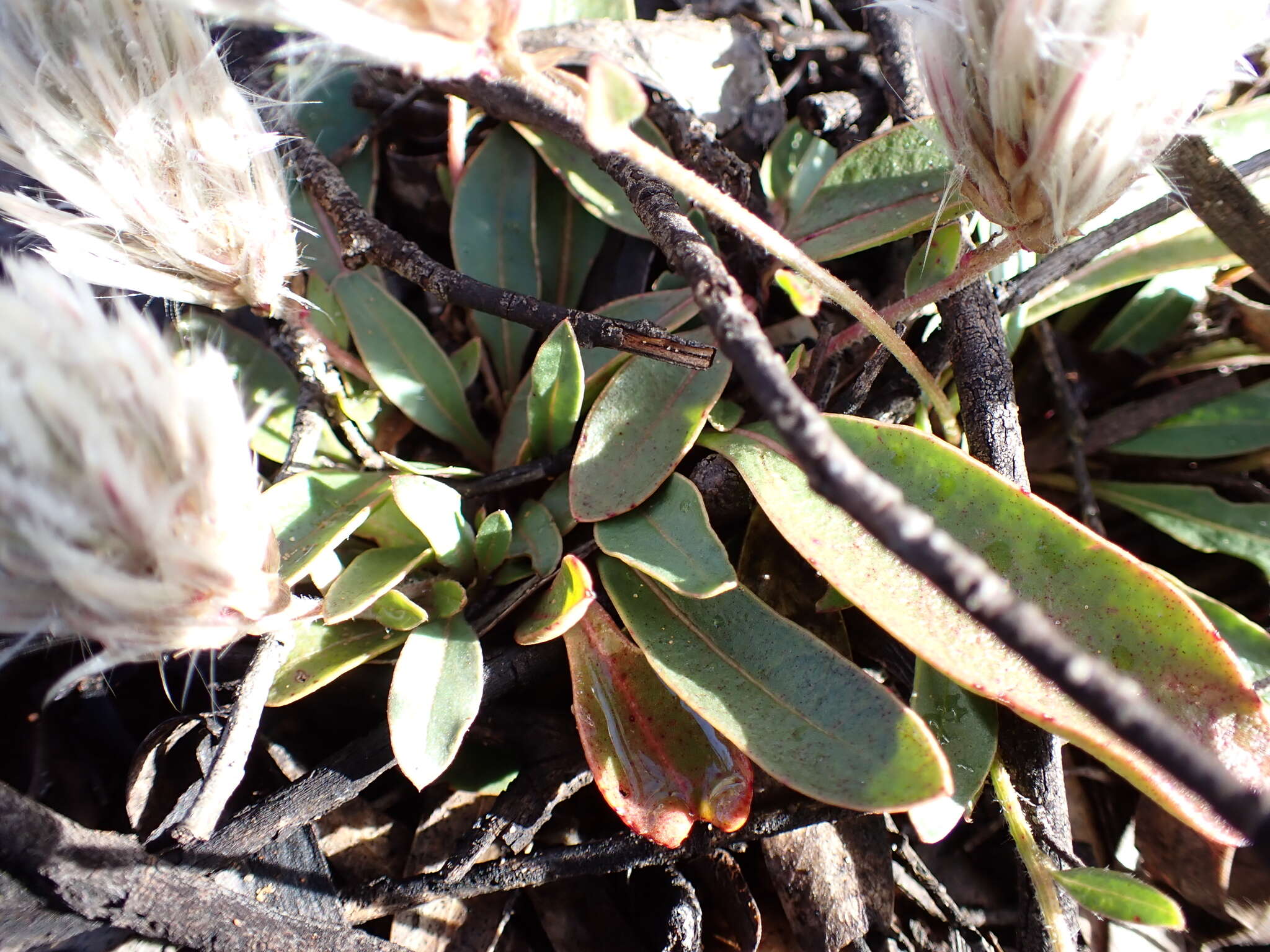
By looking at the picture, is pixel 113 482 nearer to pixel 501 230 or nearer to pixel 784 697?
pixel 784 697

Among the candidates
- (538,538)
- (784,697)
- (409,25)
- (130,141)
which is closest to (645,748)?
(784,697)

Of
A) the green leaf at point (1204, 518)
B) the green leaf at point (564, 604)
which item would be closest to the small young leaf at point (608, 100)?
the green leaf at point (564, 604)

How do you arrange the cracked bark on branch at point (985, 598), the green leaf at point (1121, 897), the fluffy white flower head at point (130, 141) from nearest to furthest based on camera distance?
the cracked bark on branch at point (985, 598) < the green leaf at point (1121, 897) < the fluffy white flower head at point (130, 141)

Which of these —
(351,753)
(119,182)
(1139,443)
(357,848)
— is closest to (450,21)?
(119,182)

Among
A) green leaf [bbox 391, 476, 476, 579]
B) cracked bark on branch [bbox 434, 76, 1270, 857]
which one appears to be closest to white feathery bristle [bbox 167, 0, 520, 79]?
cracked bark on branch [bbox 434, 76, 1270, 857]

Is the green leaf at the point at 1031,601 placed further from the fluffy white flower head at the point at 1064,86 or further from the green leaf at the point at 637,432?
the fluffy white flower head at the point at 1064,86

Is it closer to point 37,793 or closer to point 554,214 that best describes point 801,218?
point 554,214

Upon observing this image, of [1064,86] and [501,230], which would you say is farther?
[501,230]

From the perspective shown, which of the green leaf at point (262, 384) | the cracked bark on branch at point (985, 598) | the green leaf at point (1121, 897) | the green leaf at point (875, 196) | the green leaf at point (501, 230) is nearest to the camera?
the cracked bark on branch at point (985, 598)
